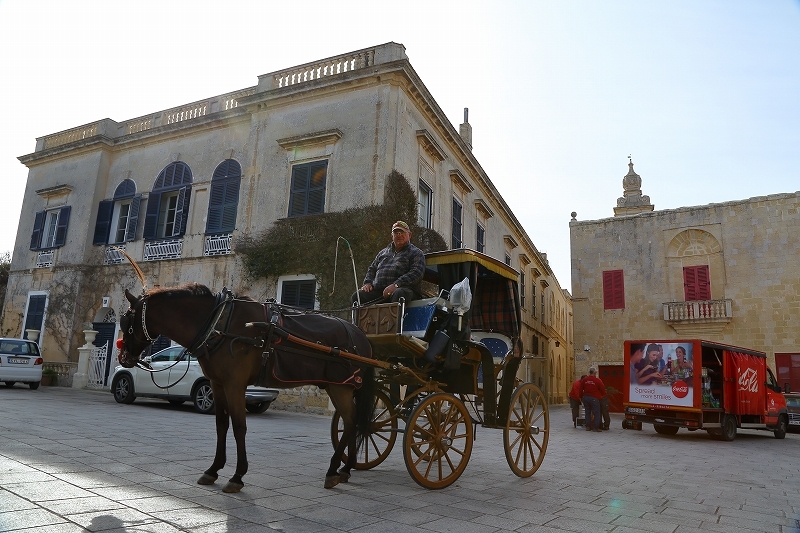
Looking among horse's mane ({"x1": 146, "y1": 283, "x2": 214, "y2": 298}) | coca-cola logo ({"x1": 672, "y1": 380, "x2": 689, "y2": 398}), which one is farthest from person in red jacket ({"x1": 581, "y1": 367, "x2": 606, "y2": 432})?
horse's mane ({"x1": 146, "y1": 283, "x2": 214, "y2": 298})

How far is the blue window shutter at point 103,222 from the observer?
19906 mm

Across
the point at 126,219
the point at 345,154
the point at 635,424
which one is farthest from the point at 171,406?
the point at 635,424

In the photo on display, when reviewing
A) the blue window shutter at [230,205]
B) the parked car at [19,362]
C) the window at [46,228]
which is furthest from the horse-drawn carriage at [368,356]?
the window at [46,228]

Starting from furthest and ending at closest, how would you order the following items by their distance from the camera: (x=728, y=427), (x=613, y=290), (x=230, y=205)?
(x=613, y=290), (x=230, y=205), (x=728, y=427)

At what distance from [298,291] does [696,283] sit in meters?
18.4

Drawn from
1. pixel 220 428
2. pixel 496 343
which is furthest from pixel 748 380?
pixel 220 428

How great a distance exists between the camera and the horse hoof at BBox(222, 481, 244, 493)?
4445 mm

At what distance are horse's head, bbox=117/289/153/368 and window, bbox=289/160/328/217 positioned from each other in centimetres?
1082

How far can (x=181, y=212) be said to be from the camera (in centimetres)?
1828

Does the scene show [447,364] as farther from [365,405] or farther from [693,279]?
[693,279]

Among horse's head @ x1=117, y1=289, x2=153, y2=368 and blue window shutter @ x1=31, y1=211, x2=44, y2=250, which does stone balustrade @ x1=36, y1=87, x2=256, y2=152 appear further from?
horse's head @ x1=117, y1=289, x2=153, y2=368

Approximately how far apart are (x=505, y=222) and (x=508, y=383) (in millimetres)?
21300

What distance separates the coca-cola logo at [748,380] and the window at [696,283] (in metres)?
10.2

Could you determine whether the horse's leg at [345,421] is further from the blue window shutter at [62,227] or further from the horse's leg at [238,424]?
the blue window shutter at [62,227]
